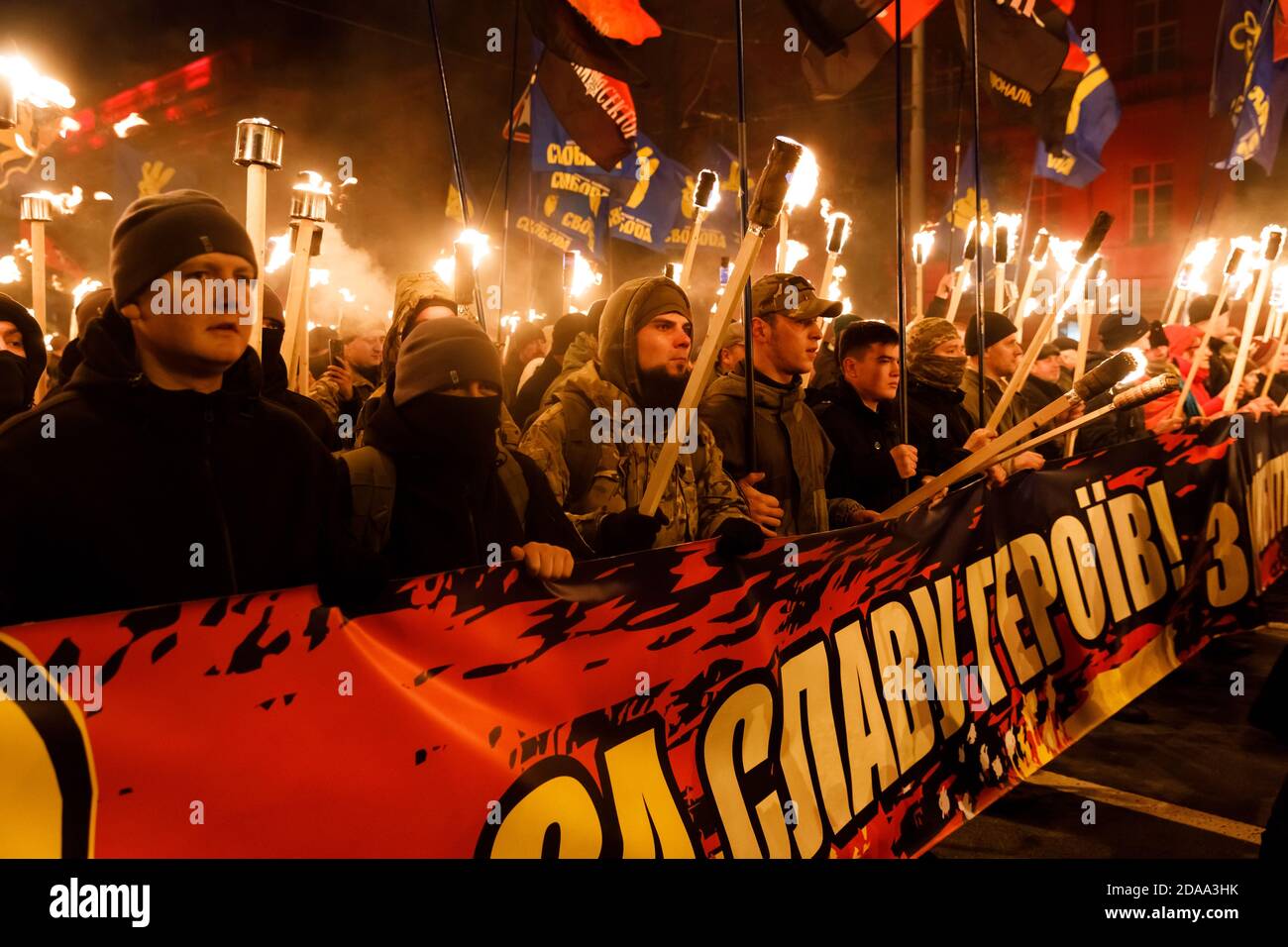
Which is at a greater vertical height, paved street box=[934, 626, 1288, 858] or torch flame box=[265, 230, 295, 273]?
torch flame box=[265, 230, 295, 273]

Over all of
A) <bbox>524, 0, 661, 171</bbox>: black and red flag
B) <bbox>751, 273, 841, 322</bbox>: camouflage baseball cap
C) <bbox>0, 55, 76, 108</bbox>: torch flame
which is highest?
<bbox>524, 0, 661, 171</bbox>: black and red flag

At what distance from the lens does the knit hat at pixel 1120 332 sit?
27.8ft

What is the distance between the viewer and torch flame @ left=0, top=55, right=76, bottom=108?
10.9 feet

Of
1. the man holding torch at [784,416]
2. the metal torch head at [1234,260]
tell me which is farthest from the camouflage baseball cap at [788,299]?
the metal torch head at [1234,260]

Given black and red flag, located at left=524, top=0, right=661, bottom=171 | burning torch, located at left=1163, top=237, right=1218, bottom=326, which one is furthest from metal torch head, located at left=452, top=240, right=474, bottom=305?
burning torch, located at left=1163, top=237, right=1218, bottom=326

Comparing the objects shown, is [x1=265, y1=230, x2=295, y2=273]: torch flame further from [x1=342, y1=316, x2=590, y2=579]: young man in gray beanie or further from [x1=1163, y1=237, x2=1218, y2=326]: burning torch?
[x1=1163, y1=237, x2=1218, y2=326]: burning torch

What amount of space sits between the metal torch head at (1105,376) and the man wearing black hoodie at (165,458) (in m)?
2.92

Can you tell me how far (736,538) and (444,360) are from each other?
92 cm

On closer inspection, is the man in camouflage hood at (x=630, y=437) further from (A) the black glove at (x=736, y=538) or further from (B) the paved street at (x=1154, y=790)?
(B) the paved street at (x=1154, y=790)

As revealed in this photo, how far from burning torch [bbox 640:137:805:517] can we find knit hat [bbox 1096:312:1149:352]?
671cm

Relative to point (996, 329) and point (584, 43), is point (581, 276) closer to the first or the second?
point (996, 329)
